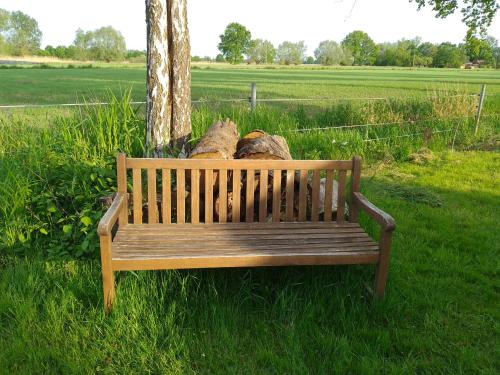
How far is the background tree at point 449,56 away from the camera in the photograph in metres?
105

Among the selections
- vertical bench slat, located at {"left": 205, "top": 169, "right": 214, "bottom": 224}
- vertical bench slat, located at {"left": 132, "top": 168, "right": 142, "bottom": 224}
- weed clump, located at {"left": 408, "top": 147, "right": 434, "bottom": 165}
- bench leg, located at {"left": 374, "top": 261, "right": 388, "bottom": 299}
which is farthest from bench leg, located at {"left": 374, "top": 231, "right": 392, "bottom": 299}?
weed clump, located at {"left": 408, "top": 147, "right": 434, "bottom": 165}

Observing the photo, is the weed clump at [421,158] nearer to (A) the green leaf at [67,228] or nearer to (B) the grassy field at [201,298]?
(B) the grassy field at [201,298]

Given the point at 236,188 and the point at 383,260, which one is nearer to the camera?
the point at 383,260

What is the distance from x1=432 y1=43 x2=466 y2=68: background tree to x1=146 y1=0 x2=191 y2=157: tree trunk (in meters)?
114

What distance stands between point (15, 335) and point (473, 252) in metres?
3.98

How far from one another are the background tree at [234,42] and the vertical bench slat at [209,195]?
130347 millimetres

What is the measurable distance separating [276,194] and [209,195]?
558 millimetres

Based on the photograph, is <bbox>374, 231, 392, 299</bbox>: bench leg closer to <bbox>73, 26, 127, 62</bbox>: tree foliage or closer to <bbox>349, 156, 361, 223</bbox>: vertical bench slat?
<bbox>349, 156, 361, 223</bbox>: vertical bench slat

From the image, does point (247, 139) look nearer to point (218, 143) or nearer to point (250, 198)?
point (218, 143)

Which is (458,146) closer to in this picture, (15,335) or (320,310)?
(320,310)

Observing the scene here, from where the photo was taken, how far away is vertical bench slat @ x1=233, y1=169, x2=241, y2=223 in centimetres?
361

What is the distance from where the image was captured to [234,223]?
369cm

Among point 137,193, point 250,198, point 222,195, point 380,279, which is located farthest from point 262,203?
point 380,279

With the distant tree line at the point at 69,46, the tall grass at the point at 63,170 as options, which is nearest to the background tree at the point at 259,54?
the distant tree line at the point at 69,46
